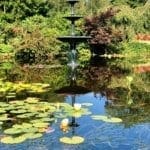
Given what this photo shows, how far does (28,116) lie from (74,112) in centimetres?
104

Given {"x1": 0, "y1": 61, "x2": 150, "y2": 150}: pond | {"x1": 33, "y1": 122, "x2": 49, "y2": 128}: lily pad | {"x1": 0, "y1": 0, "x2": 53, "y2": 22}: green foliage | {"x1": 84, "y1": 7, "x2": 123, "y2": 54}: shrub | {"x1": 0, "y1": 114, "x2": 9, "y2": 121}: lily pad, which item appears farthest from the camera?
{"x1": 0, "y1": 0, "x2": 53, "y2": 22}: green foliage

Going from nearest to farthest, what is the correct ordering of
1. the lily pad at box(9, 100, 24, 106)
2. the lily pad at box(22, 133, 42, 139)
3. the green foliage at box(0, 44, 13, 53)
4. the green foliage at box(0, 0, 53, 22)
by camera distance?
the lily pad at box(22, 133, 42, 139) < the lily pad at box(9, 100, 24, 106) < the green foliage at box(0, 44, 13, 53) < the green foliage at box(0, 0, 53, 22)

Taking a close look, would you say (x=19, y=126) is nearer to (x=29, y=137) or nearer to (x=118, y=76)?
(x=29, y=137)

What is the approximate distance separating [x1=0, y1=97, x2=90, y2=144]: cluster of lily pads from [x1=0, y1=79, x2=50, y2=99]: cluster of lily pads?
1.38 metres

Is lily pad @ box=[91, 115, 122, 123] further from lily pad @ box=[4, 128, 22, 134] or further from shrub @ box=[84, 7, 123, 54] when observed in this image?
shrub @ box=[84, 7, 123, 54]

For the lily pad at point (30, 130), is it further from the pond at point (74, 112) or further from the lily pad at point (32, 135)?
the lily pad at point (32, 135)

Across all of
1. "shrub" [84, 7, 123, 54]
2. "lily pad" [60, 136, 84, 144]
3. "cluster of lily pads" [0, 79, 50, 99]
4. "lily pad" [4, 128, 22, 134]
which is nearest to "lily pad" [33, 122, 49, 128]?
"lily pad" [4, 128, 22, 134]

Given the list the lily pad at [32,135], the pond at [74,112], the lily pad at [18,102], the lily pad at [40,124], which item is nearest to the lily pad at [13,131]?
the pond at [74,112]

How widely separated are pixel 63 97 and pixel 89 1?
30847 mm

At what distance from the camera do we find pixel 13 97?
1142 centimetres

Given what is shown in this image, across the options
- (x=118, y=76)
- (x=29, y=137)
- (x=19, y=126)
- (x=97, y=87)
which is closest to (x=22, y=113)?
(x=19, y=126)

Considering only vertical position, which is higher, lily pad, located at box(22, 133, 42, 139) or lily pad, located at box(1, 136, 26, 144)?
lily pad, located at box(22, 133, 42, 139)

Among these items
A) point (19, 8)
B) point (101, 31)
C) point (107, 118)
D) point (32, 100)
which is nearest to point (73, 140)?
point (107, 118)

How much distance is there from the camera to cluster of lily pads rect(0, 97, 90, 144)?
7.69 metres
